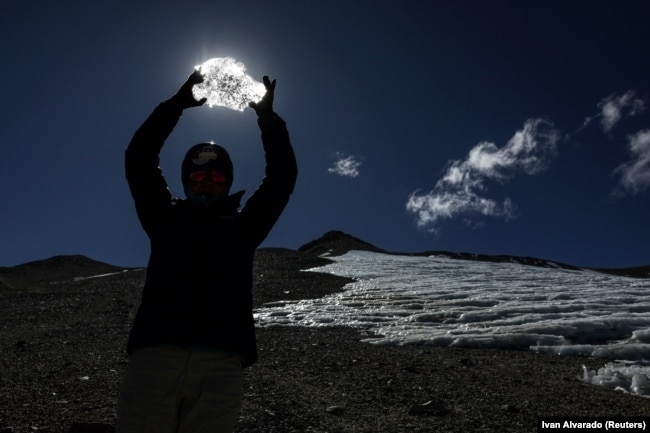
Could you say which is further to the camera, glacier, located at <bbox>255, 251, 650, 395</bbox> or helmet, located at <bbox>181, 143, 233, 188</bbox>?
glacier, located at <bbox>255, 251, 650, 395</bbox>

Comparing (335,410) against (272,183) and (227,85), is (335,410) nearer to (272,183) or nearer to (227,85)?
(272,183)

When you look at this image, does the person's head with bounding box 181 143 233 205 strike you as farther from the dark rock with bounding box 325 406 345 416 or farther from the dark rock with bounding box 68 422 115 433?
the dark rock with bounding box 325 406 345 416

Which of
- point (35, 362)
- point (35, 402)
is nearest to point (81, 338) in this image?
point (35, 362)

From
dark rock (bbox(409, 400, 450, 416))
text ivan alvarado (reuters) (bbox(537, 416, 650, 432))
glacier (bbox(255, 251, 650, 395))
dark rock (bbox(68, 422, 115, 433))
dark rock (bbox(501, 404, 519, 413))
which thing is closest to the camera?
dark rock (bbox(68, 422, 115, 433))

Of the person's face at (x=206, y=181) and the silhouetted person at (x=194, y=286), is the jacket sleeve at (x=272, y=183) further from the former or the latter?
the person's face at (x=206, y=181)

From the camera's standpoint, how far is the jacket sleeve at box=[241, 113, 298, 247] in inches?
150

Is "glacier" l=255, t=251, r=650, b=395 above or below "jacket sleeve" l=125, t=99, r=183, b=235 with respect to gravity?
below

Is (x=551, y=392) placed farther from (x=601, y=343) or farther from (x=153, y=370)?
(x=153, y=370)

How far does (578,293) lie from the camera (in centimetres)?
1727

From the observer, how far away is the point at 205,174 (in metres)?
3.71

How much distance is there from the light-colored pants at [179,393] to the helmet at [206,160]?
49.9 inches

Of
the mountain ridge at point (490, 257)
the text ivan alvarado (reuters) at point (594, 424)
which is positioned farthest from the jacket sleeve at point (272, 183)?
the mountain ridge at point (490, 257)

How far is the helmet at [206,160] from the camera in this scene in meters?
3.72

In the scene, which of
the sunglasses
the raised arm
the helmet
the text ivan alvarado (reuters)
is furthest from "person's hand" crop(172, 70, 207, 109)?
the text ivan alvarado (reuters)
